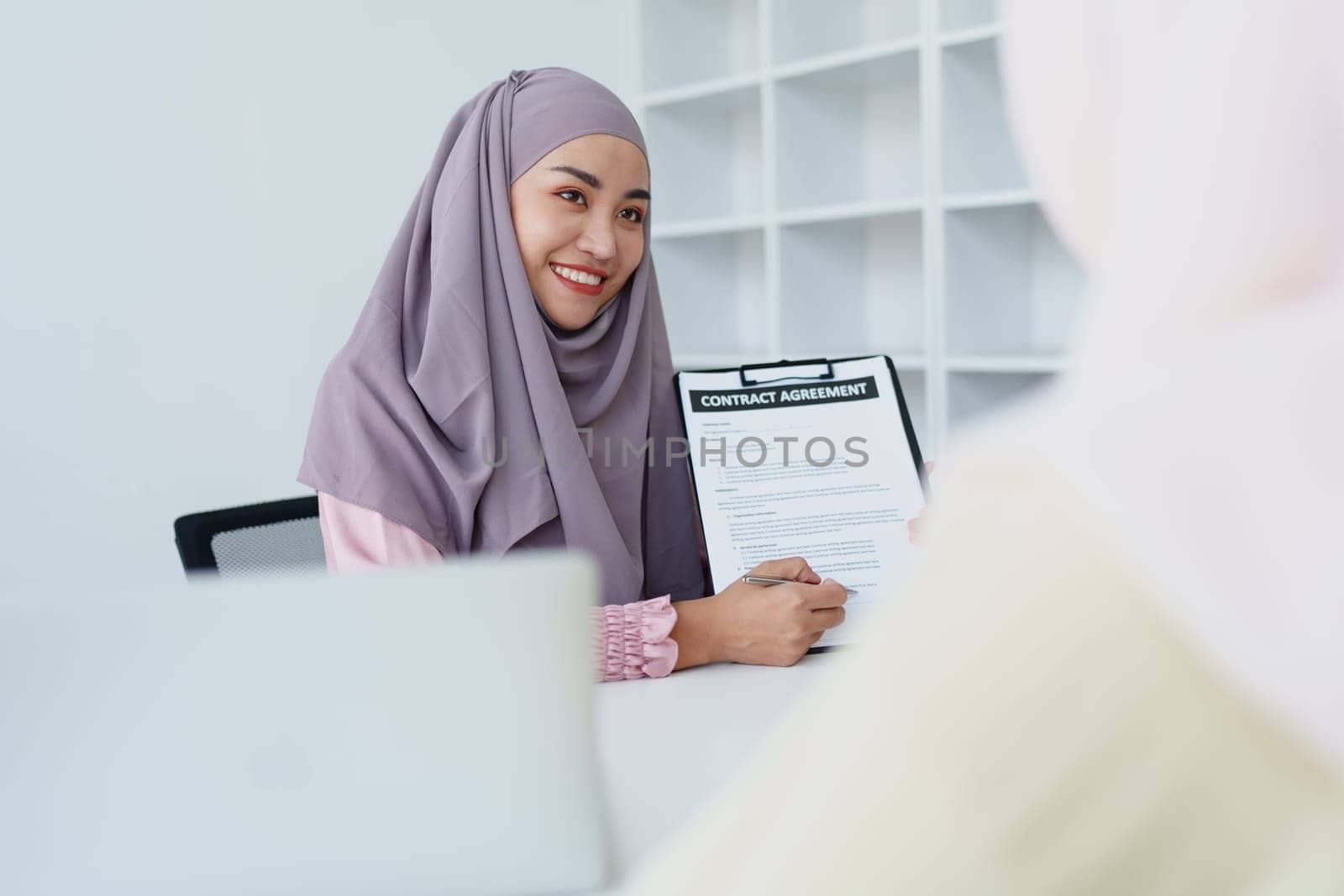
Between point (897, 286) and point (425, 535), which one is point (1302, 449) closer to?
point (425, 535)

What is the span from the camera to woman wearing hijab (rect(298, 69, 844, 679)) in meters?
1.49

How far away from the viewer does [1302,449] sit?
0.24 metres

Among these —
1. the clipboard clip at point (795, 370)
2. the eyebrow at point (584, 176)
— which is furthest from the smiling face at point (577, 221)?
the clipboard clip at point (795, 370)

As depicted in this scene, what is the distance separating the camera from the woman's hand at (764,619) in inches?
52.2

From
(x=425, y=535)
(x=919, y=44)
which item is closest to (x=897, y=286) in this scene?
(x=919, y=44)

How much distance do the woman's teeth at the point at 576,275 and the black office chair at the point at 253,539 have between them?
20.8 inches

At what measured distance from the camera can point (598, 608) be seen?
56.9 inches

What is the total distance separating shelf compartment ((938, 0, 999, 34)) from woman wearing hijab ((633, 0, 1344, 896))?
2459 mm

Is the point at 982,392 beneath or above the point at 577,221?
beneath

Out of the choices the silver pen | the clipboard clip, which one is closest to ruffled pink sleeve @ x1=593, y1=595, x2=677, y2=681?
the silver pen

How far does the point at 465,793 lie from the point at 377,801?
0.05m

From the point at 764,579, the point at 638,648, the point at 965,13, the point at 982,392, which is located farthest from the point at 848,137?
the point at 638,648

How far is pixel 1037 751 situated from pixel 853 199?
117 inches

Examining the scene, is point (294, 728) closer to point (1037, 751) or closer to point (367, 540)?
point (1037, 751)
